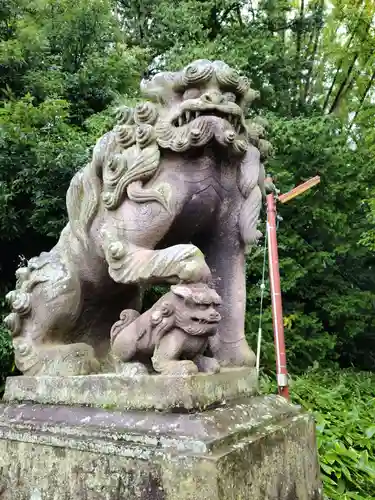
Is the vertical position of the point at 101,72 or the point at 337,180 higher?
the point at 101,72

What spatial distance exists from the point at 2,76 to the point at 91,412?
4.69 metres

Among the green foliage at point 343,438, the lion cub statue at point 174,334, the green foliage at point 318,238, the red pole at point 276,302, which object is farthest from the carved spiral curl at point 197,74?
the green foliage at point 318,238

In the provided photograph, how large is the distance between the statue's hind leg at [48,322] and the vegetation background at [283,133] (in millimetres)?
1596

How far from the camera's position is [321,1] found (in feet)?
31.3

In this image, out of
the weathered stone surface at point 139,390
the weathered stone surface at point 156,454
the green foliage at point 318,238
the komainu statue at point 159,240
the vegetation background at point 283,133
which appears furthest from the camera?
the green foliage at point 318,238

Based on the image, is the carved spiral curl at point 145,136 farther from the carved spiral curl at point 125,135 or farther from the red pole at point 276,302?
the red pole at point 276,302

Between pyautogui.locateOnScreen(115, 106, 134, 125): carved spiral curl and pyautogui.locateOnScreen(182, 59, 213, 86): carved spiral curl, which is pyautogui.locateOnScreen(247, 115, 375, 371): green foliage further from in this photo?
pyautogui.locateOnScreen(182, 59, 213, 86): carved spiral curl

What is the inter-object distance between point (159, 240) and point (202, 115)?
45 centimetres

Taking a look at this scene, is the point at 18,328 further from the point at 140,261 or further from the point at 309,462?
the point at 309,462

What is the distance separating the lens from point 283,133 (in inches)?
282

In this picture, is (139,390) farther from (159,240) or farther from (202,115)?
(202,115)

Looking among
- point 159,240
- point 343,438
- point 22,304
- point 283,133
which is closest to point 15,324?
point 22,304

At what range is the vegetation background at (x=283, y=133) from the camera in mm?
4535

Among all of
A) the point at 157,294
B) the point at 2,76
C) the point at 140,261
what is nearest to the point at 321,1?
the point at 2,76
